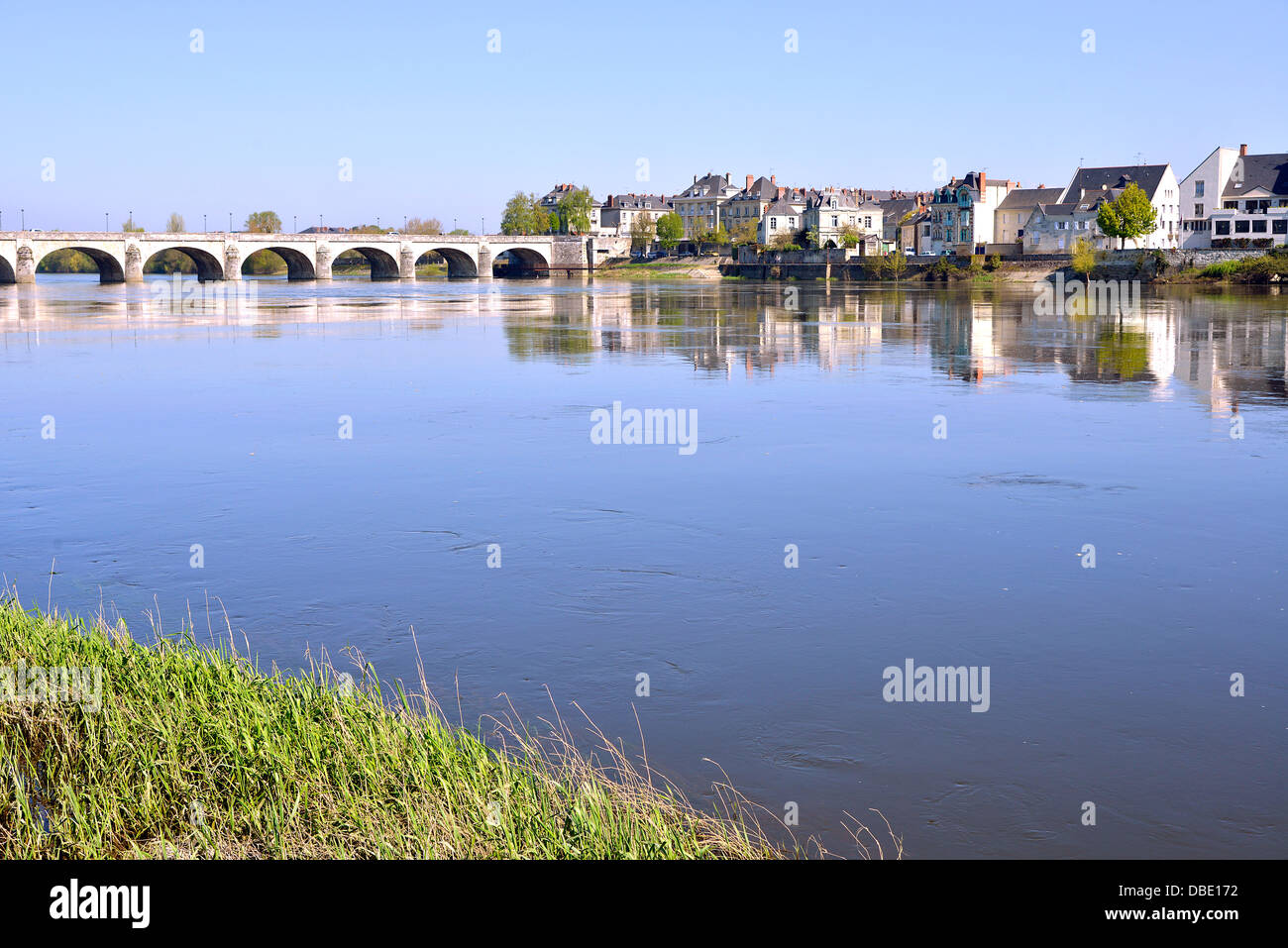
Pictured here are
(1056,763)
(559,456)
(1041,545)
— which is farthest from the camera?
(559,456)

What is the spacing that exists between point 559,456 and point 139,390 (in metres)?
14.7

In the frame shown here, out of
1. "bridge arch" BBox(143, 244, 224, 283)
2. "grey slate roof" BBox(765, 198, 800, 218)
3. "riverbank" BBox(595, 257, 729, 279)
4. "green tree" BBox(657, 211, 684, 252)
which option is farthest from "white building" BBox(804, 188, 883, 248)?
"bridge arch" BBox(143, 244, 224, 283)

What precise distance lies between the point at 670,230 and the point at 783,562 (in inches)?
7172

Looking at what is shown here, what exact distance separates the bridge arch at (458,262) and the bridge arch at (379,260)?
13.8ft

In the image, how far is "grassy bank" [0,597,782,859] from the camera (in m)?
7.24

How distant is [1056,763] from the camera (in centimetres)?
873

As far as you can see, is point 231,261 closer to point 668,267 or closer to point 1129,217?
point 668,267

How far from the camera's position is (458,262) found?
173375mm

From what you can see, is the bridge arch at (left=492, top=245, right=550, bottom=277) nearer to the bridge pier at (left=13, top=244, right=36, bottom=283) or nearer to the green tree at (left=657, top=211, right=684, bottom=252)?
the green tree at (left=657, top=211, right=684, bottom=252)

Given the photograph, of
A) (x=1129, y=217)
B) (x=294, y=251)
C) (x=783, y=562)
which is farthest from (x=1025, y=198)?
(x=783, y=562)

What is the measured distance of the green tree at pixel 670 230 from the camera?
19188 centimetres
